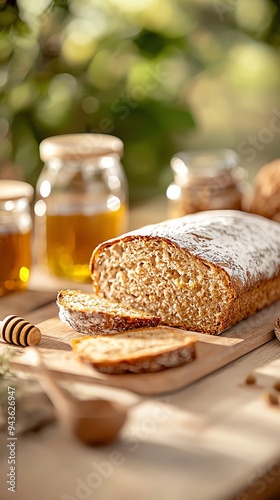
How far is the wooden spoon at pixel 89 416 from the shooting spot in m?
2.56

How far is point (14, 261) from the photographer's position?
13.7 feet

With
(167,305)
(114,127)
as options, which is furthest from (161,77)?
(167,305)

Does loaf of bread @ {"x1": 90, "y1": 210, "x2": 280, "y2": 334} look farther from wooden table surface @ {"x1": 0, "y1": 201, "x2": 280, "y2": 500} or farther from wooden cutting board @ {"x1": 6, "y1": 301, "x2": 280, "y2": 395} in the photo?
wooden table surface @ {"x1": 0, "y1": 201, "x2": 280, "y2": 500}

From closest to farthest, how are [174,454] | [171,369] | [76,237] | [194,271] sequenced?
[174,454], [171,369], [194,271], [76,237]

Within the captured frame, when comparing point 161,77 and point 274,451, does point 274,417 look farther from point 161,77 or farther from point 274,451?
point 161,77

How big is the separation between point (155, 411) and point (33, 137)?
343 cm

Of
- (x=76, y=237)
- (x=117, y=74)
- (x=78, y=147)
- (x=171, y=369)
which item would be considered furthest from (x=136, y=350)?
(x=117, y=74)

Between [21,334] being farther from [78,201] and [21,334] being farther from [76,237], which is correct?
[78,201]

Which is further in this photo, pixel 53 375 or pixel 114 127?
pixel 114 127

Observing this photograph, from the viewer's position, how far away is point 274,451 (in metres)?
2.55

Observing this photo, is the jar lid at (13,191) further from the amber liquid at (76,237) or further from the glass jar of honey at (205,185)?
the glass jar of honey at (205,185)

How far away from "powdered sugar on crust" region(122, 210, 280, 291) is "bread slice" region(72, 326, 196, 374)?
0.44 metres

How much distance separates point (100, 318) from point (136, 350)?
42cm

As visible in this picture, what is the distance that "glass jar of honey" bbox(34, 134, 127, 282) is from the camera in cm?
438
